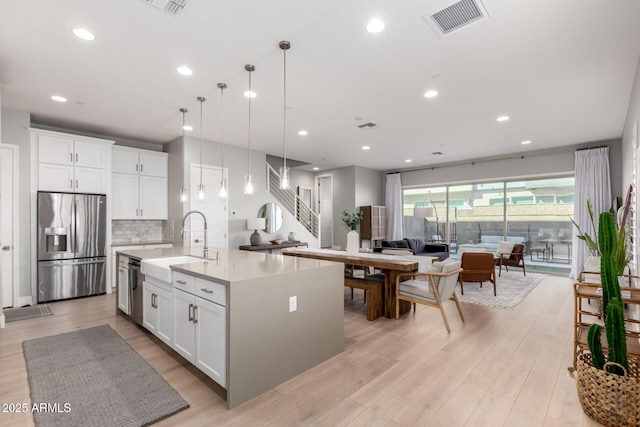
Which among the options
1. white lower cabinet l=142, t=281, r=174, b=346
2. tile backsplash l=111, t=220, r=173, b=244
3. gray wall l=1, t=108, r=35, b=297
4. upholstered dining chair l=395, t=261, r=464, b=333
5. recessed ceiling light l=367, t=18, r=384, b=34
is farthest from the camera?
tile backsplash l=111, t=220, r=173, b=244

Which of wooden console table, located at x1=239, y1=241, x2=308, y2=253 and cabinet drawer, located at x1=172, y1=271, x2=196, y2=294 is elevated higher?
cabinet drawer, located at x1=172, y1=271, x2=196, y2=294

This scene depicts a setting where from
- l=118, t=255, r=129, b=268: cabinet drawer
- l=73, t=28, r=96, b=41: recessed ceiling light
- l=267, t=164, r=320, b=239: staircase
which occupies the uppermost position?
l=73, t=28, r=96, b=41: recessed ceiling light

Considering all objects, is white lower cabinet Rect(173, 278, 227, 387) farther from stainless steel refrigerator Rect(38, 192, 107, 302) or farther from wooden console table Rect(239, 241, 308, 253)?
wooden console table Rect(239, 241, 308, 253)

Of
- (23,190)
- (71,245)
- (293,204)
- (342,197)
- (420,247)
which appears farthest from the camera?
(342,197)

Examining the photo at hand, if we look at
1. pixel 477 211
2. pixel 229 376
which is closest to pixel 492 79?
pixel 229 376

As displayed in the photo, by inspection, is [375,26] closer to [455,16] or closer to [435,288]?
[455,16]

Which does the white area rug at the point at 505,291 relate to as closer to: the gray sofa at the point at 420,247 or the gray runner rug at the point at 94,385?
the gray sofa at the point at 420,247

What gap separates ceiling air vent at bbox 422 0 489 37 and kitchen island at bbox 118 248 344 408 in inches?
88.6

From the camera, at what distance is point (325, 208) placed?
10648 mm

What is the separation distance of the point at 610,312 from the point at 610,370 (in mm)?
420

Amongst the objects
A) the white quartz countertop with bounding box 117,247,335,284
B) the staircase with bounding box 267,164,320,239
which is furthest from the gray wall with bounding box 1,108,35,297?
the staircase with bounding box 267,164,320,239

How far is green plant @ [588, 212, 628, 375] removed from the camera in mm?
1943

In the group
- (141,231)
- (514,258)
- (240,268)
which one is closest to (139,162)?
(141,231)

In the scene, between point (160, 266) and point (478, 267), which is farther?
point (478, 267)
